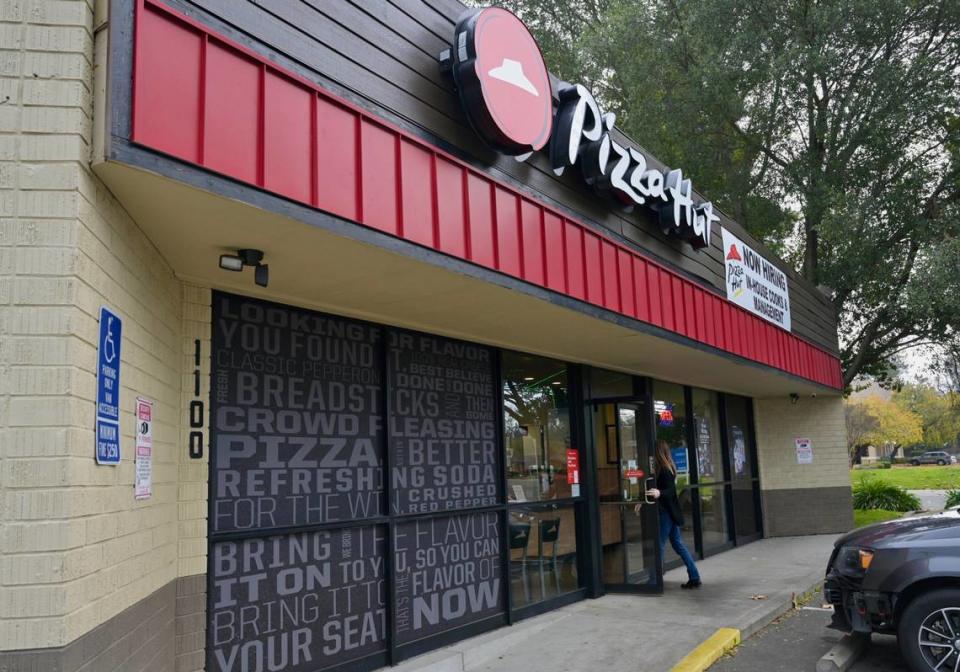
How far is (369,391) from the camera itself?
6402mm

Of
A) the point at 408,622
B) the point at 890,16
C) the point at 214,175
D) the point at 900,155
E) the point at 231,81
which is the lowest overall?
the point at 408,622

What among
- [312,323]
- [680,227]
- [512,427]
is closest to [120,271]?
[312,323]

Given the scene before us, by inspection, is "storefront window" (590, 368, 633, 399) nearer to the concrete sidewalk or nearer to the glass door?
the glass door

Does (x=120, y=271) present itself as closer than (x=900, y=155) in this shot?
Yes

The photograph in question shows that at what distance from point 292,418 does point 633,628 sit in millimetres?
3981

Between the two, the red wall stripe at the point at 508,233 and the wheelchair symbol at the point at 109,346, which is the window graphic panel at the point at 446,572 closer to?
the red wall stripe at the point at 508,233

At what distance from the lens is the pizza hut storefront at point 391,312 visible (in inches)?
153

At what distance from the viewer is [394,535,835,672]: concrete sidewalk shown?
6402mm

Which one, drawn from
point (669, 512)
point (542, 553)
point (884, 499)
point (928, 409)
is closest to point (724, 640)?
point (542, 553)

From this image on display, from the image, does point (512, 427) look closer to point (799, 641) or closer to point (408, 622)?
point (408, 622)

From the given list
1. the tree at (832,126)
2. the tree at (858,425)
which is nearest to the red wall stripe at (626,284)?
the tree at (832,126)

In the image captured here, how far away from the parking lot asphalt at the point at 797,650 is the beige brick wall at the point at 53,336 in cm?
511

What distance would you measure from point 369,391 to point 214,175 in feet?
9.97

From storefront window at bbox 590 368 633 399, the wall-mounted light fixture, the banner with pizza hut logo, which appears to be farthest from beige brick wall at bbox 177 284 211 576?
the banner with pizza hut logo
